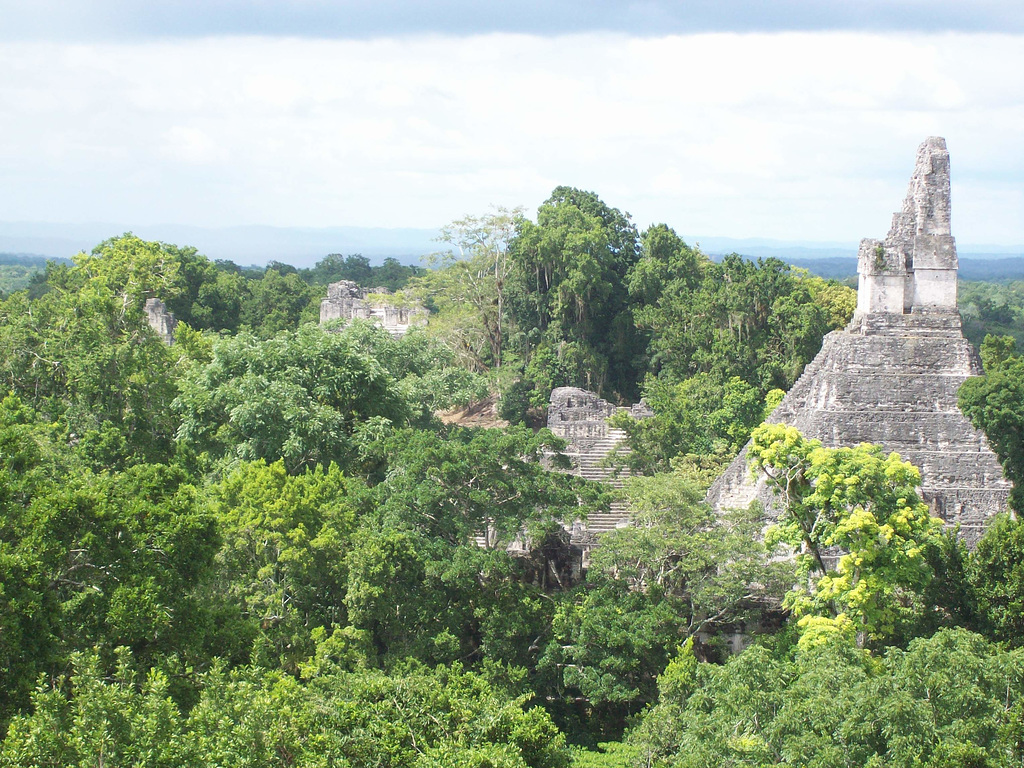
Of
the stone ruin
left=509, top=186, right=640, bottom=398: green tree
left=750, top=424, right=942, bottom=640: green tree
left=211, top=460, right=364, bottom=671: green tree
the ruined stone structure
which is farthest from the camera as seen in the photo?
the stone ruin

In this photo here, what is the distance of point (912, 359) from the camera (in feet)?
67.1

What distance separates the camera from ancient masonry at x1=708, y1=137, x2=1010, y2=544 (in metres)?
19.9

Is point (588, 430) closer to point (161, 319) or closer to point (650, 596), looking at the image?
point (650, 596)

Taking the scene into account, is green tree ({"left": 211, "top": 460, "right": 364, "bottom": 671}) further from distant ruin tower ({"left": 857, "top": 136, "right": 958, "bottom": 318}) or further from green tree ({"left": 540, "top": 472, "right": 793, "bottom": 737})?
distant ruin tower ({"left": 857, "top": 136, "right": 958, "bottom": 318})

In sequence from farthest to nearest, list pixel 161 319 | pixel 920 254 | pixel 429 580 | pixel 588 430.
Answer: pixel 161 319 < pixel 588 430 < pixel 920 254 < pixel 429 580

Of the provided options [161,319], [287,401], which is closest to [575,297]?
[161,319]

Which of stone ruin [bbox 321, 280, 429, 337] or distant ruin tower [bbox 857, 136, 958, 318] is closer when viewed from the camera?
distant ruin tower [bbox 857, 136, 958, 318]

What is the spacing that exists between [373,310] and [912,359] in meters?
26.1

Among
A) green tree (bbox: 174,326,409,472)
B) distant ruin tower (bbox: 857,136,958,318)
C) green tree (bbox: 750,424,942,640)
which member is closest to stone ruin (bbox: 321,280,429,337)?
green tree (bbox: 174,326,409,472)

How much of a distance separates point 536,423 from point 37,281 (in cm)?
4876

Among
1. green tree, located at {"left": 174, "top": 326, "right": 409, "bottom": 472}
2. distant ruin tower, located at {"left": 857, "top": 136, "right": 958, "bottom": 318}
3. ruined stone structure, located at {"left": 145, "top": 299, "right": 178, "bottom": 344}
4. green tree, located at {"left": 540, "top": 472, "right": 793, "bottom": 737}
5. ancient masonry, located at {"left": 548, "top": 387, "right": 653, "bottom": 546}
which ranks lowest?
green tree, located at {"left": 540, "top": 472, "right": 793, "bottom": 737}

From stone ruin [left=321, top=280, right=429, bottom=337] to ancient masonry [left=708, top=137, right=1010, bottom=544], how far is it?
19.6 meters

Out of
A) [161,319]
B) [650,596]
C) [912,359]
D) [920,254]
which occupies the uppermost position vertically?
[920,254]

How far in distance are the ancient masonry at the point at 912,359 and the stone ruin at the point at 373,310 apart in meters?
19.6
